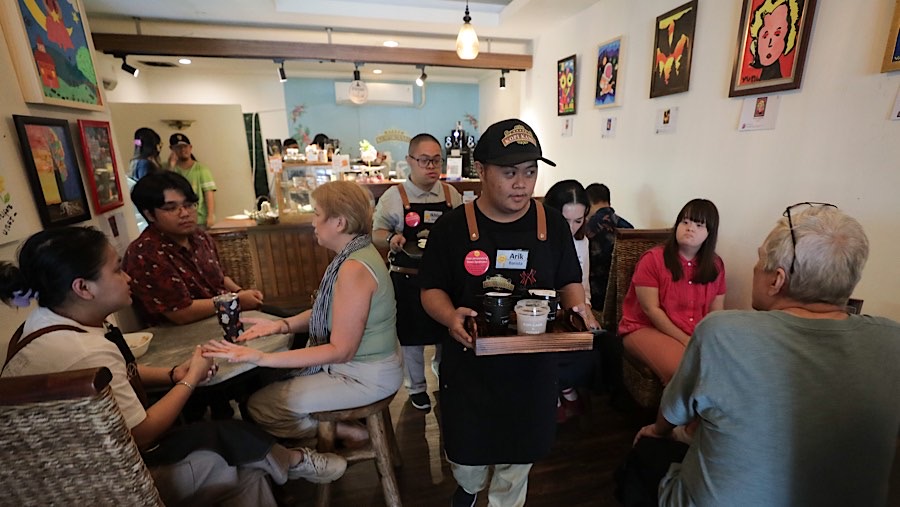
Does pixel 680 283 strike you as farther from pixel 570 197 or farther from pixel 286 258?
pixel 286 258

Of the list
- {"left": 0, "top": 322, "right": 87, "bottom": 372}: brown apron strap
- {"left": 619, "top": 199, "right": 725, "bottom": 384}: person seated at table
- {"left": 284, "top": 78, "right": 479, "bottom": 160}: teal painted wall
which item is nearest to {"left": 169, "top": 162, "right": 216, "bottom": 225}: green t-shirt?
{"left": 284, "top": 78, "right": 479, "bottom": 160}: teal painted wall

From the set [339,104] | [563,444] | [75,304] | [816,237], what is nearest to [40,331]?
[75,304]

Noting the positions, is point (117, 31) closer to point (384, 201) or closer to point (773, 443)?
point (384, 201)

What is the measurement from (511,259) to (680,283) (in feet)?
3.78

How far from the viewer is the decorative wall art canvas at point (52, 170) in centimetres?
130

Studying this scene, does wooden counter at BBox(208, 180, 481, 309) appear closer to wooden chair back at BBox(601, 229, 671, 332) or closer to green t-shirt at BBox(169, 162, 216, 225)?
green t-shirt at BBox(169, 162, 216, 225)

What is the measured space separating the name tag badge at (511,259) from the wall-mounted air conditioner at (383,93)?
6014mm

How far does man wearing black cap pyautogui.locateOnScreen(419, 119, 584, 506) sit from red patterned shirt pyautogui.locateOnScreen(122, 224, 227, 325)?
42.8 inches

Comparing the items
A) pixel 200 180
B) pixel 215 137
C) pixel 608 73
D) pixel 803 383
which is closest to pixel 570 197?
pixel 608 73

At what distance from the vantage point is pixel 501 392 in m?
1.25

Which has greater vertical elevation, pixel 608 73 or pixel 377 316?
pixel 608 73

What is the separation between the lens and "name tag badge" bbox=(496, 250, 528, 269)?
1.22 metres

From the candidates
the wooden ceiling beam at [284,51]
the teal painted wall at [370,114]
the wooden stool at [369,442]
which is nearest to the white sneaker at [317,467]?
the wooden stool at [369,442]

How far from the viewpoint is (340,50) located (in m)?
4.03
